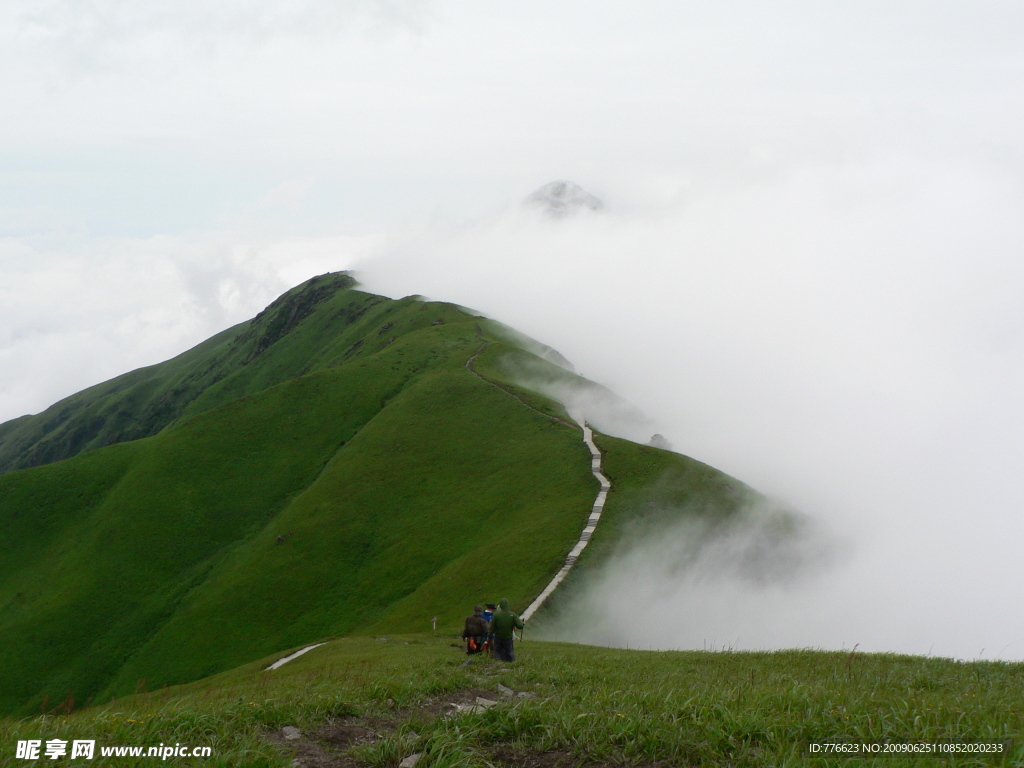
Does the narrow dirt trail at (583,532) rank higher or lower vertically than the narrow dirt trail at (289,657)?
higher

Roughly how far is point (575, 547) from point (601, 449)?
23969 millimetres

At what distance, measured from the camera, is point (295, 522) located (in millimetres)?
91312

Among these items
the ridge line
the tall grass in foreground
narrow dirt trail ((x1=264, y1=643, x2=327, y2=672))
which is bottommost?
narrow dirt trail ((x1=264, y1=643, x2=327, y2=672))

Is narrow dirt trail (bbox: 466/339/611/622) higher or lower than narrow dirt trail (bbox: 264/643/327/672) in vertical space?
higher

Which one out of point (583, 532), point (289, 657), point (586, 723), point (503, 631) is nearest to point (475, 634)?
point (503, 631)

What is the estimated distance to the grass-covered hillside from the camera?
7088 cm

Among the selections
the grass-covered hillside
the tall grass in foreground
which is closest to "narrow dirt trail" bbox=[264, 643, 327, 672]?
the grass-covered hillside

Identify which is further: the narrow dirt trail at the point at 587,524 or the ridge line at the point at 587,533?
the narrow dirt trail at the point at 587,524

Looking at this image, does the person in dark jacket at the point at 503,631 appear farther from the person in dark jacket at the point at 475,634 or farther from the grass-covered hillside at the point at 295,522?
the grass-covered hillside at the point at 295,522

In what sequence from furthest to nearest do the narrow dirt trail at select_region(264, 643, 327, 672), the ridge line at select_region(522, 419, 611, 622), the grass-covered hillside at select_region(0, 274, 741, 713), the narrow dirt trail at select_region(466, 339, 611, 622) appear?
the grass-covered hillside at select_region(0, 274, 741, 713) → the narrow dirt trail at select_region(466, 339, 611, 622) → the ridge line at select_region(522, 419, 611, 622) → the narrow dirt trail at select_region(264, 643, 327, 672)

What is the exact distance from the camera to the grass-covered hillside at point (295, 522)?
233 ft

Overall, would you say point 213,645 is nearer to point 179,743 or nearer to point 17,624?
point 17,624

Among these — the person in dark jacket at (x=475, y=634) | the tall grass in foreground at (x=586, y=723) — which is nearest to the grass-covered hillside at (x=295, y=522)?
the person in dark jacket at (x=475, y=634)

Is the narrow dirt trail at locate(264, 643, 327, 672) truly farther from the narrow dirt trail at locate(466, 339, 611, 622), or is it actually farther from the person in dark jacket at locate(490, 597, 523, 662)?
the person in dark jacket at locate(490, 597, 523, 662)
